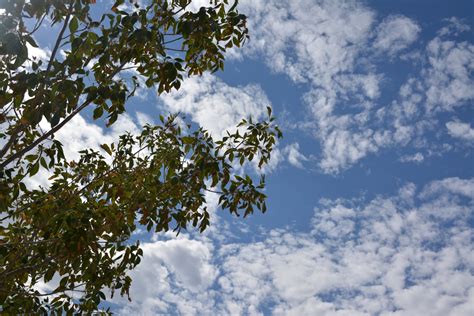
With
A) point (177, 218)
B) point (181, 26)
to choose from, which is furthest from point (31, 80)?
point (177, 218)

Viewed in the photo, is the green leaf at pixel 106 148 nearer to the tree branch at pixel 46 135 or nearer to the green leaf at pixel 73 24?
the tree branch at pixel 46 135

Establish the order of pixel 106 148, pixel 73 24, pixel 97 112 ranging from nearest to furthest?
1. pixel 73 24
2. pixel 97 112
3. pixel 106 148

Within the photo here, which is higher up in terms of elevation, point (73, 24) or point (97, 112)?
point (73, 24)

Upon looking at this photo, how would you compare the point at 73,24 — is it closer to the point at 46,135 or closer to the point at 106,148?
the point at 46,135

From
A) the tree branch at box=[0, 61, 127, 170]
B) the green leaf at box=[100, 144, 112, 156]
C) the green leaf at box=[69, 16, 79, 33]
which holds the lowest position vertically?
the tree branch at box=[0, 61, 127, 170]

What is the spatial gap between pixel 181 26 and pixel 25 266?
3090mm

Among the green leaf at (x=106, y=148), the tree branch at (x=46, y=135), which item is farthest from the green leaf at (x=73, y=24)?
the green leaf at (x=106, y=148)

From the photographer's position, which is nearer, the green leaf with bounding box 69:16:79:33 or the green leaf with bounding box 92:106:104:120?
the green leaf with bounding box 69:16:79:33

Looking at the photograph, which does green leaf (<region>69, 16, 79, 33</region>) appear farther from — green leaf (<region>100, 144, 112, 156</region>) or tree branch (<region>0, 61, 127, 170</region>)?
green leaf (<region>100, 144, 112, 156</region>)

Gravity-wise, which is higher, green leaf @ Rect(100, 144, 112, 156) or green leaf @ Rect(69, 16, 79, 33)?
green leaf @ Rect(100, 144, 112, 156)

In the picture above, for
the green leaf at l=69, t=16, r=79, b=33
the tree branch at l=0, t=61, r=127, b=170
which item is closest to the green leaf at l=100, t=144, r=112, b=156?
the tree branch at l=0, t=61, r=127, b=170

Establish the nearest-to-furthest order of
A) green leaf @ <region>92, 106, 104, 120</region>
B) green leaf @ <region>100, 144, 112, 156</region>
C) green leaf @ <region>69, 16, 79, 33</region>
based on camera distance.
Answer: green leaf @ <region>69, 16, 79, 33</region>, green leaf @ <region>92, 106, 104, 120</region>, green leaf @ <region>100, 144, 112, 156</region>

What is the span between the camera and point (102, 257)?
5789 millimetres

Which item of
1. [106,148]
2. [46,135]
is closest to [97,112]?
[46,135]
